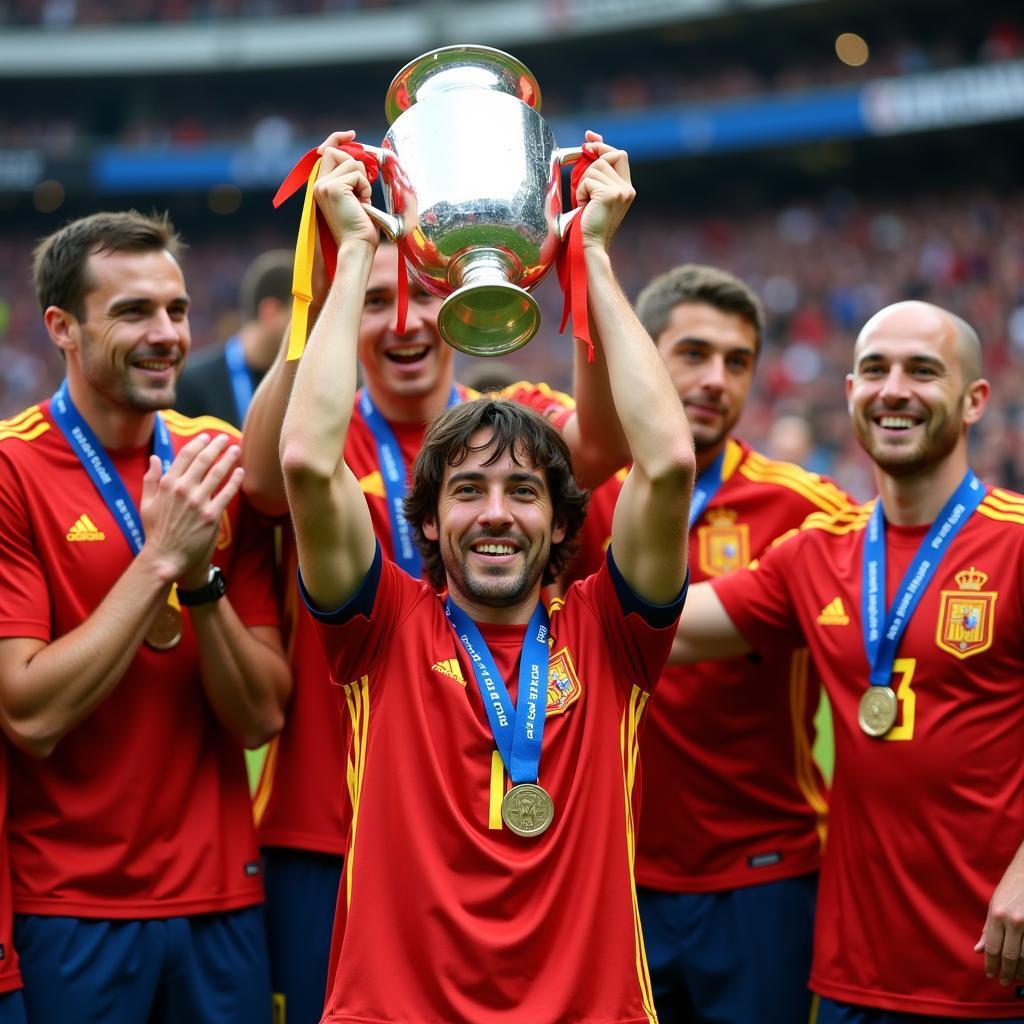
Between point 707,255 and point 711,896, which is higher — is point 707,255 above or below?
above

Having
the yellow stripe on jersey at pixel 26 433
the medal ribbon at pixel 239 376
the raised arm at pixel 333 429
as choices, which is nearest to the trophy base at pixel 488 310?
the raised arm at pixel 333 429

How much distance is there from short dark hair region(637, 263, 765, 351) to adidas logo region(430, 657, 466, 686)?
150 centimetres

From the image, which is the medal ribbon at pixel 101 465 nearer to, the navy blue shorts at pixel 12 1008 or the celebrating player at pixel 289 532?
the celebrating player at pixel 289 532

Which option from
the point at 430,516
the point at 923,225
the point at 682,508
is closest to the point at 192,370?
the point at 430,516

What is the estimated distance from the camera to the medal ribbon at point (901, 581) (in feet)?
11.3

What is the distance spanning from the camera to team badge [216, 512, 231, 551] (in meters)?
3.59

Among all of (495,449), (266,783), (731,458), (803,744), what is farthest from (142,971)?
(731,458)

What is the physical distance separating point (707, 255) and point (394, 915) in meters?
22.7

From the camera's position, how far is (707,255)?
24.5 metres

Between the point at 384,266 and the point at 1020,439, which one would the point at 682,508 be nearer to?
the point at 384,266

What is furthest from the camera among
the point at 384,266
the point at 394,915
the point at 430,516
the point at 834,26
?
the point at 834,26

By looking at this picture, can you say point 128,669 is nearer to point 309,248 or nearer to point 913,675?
point 309,248

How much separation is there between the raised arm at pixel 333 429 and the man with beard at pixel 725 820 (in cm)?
112

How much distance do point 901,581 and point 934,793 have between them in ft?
1.71
